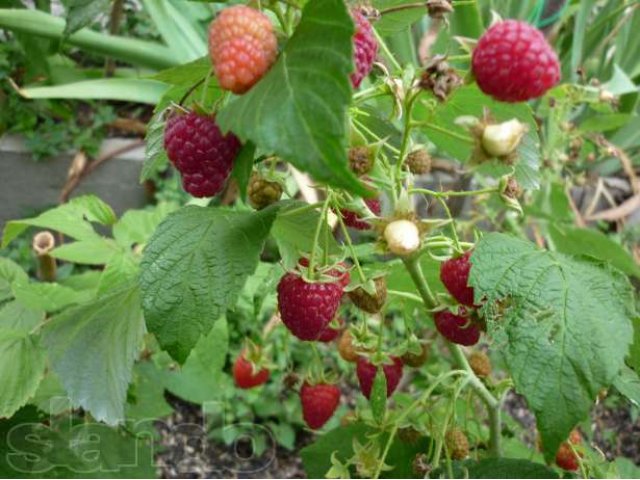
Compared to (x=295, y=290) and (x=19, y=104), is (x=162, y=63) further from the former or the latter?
(x=295, y=290)

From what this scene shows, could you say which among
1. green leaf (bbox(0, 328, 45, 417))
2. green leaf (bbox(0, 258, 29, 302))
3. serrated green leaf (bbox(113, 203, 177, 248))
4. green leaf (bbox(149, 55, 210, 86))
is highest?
green leaf (bbox(149, 55, 210, 86))

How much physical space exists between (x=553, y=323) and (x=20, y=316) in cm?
50

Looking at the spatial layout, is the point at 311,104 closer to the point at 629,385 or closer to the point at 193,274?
the point at 193,274

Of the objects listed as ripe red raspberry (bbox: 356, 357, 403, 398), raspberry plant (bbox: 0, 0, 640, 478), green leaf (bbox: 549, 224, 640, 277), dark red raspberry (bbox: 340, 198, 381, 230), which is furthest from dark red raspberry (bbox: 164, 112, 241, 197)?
green leaf (bbox: 549, 224, 640, 277)

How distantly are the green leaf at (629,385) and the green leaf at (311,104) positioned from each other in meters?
0.26

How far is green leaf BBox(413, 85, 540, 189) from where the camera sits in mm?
528

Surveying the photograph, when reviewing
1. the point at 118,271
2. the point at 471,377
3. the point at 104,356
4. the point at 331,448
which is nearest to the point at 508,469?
the point at 471,377

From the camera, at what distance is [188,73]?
51 centimetres

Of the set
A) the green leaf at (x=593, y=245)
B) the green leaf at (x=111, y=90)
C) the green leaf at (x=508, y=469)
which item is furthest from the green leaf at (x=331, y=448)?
the green leaf at (x=111, y=90)

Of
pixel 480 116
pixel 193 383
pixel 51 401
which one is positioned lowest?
pixel 193 383

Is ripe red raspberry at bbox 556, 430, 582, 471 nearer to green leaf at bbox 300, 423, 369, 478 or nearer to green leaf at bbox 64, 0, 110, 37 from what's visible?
green leaf at bbox 300, 423, 369, 478

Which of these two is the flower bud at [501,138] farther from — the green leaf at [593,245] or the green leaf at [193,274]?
the green leaf at [593,245]

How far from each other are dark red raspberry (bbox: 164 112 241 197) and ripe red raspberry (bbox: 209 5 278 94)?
1.6 inches

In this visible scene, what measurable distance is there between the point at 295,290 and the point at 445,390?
0.15 m
